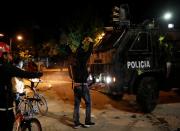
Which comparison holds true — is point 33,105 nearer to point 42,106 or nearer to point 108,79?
point 42,106

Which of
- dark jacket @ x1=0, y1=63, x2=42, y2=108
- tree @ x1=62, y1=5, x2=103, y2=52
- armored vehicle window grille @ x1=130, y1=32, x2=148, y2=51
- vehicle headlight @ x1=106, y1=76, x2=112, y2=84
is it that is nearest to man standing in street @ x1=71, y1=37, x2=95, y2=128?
vehicle headlight @ x1=106, y1=76, x2=112, y2=84

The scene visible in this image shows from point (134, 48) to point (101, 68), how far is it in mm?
1205

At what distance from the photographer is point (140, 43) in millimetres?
9930

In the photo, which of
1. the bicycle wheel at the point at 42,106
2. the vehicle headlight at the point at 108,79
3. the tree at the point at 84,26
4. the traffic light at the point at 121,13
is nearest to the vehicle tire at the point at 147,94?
the vehicle headlight at the point at 108,79

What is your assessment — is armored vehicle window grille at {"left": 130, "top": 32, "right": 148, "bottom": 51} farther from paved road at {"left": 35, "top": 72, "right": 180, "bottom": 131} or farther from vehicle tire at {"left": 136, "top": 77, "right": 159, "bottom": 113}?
paved road at {"left": 35, "top": 72, "right": 180, "bottom": 131}

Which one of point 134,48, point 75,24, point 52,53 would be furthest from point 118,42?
point 52,53

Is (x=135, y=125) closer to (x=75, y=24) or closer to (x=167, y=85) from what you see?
(x=167, y=85)

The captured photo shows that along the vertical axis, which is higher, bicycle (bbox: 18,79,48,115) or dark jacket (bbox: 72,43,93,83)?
dark jacket (bbox: 72,43,93,83)

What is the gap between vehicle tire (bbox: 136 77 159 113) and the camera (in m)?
9.69

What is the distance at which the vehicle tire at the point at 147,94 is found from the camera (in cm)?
969

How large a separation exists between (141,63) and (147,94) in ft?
2.99

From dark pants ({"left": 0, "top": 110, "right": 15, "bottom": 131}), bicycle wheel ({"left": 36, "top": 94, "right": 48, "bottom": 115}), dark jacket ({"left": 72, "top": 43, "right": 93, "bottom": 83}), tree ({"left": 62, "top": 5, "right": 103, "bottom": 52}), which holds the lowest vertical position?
bicycle wheel ({"left": 36, "top": 94, "right": 48, "bottom": 115})

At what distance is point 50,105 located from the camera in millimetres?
11727

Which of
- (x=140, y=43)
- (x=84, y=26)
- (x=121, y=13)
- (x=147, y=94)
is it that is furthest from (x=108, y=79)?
(x=84, y=26)
